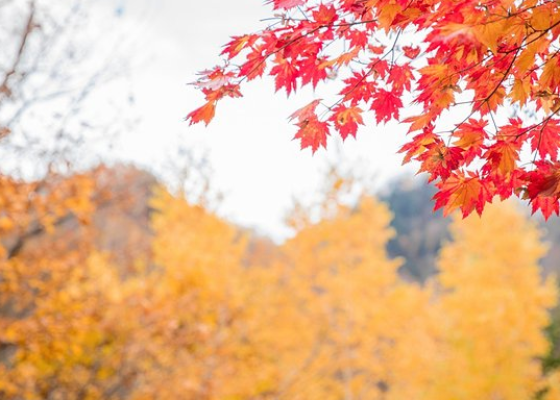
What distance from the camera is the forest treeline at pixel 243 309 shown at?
4.96 m

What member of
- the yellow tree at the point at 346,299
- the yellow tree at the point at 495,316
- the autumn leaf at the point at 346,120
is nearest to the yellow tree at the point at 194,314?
the yellow tree at the point at 346,299

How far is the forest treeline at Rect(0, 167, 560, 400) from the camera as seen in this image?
4.96 metres

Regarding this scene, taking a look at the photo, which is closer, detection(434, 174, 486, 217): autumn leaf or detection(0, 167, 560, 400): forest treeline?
detection(434, 174, 486, 217): autumn leaf

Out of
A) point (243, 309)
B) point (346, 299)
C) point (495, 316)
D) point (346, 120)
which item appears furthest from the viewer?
point (346, 299)

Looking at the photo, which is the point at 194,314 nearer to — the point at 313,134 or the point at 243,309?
the point at 243,309

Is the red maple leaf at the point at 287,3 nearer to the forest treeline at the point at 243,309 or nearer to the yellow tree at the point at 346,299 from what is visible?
the forest treeline at the point at 243,309

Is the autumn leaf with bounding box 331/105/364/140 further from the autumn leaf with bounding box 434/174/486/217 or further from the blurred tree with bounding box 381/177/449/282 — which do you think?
the blurred tree with bounding box 381/177/449/282

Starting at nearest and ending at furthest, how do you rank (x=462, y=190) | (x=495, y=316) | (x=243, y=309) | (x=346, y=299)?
(x=462, y=190)
(x=243, y=309)
(x=495, y=316)
(x=346, y=299)

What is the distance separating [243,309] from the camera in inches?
376

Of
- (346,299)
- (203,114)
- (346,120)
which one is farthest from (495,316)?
(203,114)

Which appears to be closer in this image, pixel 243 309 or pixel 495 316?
pixel 243 309

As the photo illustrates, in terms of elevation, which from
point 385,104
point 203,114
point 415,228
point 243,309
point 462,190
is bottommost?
point 462,190

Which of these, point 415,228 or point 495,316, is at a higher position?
point 415,228

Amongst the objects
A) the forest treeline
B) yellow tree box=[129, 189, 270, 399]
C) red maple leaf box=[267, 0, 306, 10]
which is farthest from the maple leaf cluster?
yellow tree box=[129, 189, 270, 399]
